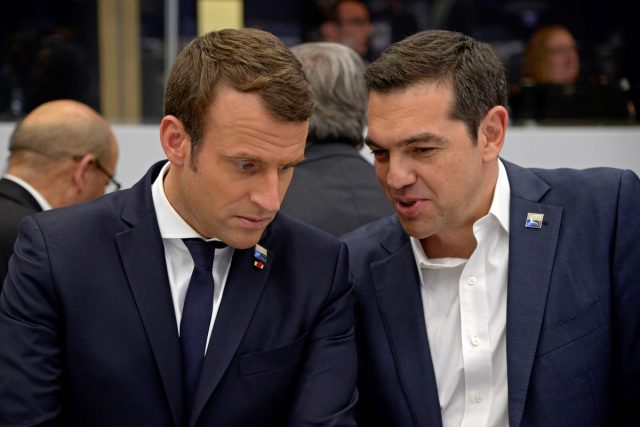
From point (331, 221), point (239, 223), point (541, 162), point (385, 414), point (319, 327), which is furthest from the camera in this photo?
point (541, 162)

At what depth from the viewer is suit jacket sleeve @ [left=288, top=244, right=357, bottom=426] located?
6.93 feet

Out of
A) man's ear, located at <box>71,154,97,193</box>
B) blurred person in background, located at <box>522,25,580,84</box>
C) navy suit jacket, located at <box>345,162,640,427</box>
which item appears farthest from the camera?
blurred person in background, located at <box>522,25,580,84</box>

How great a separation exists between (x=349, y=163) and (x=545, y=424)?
1.09 metres

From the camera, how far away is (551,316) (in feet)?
7.36

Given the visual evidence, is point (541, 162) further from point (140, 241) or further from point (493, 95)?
point (140, 241)

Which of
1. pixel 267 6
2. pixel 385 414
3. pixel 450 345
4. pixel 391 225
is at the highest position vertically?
pixel 267 6

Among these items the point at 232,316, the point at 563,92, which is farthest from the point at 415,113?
the point at 563,92

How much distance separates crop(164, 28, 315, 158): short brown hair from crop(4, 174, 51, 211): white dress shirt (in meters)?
1.47

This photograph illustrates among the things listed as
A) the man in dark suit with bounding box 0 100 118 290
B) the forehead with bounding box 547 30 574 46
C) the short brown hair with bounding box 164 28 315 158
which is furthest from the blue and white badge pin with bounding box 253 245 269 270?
the forehead with bounding box 547 30 574 46

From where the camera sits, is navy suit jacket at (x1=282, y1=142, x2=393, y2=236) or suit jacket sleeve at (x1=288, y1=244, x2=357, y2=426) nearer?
Answer: suit jacket sleeve at (x1=288, y1=244, x2=357, y2=426)

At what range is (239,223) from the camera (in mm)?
2055

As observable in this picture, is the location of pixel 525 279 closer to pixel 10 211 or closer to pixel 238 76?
pixel 238 76

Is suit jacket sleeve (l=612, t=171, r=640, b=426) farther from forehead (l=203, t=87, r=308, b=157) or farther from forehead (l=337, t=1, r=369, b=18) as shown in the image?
forehead (l=337, t=1, r=369, b=18)

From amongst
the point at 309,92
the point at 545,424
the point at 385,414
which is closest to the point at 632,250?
the point at 545,424
